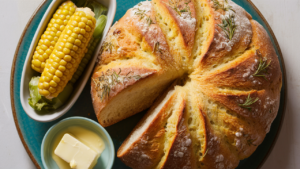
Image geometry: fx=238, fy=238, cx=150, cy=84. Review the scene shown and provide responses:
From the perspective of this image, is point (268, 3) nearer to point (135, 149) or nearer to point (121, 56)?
point (121, 56)

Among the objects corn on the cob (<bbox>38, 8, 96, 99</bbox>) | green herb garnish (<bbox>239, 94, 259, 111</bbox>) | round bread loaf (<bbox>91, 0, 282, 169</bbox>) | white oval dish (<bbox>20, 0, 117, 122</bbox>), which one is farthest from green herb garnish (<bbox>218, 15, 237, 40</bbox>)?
corn on the cob (<bbox>38, 8, 96, 99</bbox>)

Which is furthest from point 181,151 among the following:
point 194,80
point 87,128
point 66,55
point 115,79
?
point 66,55

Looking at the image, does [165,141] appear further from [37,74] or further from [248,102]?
[37,74]

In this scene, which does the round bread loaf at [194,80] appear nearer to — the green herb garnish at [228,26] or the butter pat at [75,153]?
the green herb garnish at [228,26]

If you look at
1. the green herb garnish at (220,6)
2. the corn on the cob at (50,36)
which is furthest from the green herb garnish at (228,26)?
the corn on the cob at (50,36)

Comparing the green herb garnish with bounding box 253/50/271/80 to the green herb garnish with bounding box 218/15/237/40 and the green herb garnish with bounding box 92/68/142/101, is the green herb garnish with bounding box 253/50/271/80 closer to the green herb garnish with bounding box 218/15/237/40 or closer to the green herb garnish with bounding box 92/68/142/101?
the green herb garnish with bounding box 218/15/237/40

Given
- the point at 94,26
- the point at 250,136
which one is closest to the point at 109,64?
the point at 94,26
